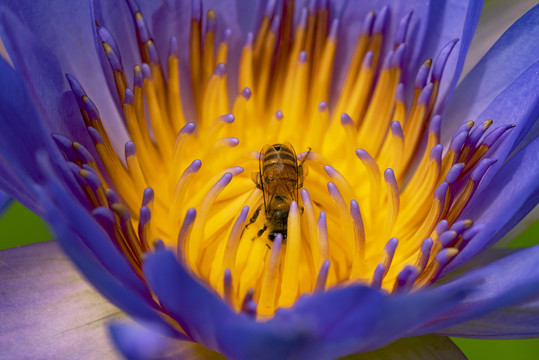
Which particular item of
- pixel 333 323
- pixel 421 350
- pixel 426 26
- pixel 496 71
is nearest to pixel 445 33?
pixel 426 26

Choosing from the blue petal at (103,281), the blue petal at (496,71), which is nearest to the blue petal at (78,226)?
the blue petal at (103,281)

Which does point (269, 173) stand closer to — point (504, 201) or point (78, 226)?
point (504, 201)

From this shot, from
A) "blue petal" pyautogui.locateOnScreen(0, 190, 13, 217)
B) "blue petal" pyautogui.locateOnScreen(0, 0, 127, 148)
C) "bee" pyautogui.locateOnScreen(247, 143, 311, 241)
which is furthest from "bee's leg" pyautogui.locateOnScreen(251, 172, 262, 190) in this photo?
"blue petal" pyautogui.locateOnScreen(0, 190, 13, 217)

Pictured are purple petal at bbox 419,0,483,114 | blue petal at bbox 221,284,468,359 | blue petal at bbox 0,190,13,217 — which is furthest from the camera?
purple petal at bbox 419,0,483,114

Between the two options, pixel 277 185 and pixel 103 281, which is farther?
pixel 277 185

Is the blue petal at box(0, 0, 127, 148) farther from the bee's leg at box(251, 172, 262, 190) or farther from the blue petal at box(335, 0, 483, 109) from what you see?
the blue petal at box(335, 0, 483, 109)
